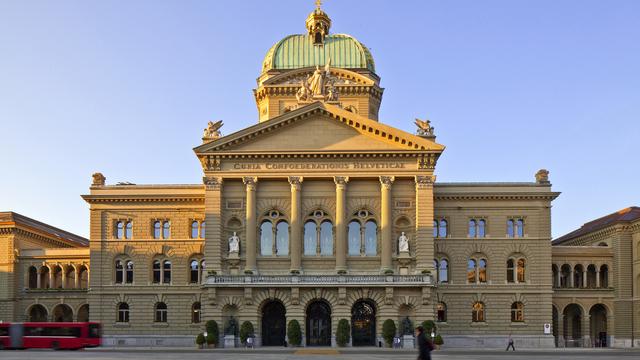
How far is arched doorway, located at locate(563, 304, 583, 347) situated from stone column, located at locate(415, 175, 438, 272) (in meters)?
22.0

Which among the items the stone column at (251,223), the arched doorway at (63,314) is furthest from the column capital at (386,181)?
the arched doorway at (63,314)

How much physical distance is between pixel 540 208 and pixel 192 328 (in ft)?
114

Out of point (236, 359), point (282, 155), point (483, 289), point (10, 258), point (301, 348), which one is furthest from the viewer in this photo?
point (10, 258)

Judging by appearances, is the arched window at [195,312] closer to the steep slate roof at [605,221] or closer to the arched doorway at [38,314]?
the arched doorway at [38,314]

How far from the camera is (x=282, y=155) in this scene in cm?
7931

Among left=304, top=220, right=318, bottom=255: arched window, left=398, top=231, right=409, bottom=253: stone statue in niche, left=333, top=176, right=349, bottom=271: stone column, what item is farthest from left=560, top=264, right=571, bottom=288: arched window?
left=304, top=220, right=318, bottom=255: arched window

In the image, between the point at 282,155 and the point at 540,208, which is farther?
the point at 540,208

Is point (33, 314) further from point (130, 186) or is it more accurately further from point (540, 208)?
point (540, 208)

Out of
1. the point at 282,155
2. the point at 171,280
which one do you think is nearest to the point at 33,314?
the point at 171,280

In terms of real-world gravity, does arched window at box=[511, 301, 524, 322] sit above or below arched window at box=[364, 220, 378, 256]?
below

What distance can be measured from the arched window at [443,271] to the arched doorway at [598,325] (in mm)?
17036

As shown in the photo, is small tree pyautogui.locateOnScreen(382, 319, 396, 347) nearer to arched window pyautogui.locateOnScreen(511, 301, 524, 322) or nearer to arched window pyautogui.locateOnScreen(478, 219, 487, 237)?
arched window pyautogui.locateOnScreen(511, 301, 524, 322)

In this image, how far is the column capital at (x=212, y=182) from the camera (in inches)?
3127

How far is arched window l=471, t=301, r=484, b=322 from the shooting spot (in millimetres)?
84562
